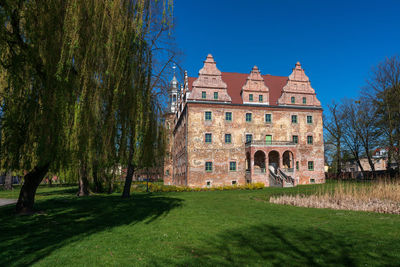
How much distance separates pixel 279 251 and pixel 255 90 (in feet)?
101

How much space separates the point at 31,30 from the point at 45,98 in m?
1.91

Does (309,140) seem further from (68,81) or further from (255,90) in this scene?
(68,81)

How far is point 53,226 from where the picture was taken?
9141 millimetres

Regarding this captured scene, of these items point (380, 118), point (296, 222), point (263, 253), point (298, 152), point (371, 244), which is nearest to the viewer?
point (263, 253)

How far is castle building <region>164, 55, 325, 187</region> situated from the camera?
108ft

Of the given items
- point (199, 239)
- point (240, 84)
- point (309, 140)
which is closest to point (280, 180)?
point (309, 140)

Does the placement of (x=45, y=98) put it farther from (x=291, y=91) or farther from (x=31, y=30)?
(x=291, y=91)

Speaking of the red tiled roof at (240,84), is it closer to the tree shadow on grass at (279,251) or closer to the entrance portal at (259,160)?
the entrance portal at (259,160)

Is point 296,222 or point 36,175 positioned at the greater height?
point 36,175

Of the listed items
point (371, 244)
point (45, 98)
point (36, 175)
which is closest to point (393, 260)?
point (371, 244)

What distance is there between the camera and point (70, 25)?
7.65 m

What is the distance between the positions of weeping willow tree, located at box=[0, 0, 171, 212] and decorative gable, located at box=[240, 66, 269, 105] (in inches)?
1080

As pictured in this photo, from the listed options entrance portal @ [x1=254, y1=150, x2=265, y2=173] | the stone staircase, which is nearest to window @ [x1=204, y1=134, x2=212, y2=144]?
entrance portal @ [x1=254, y1=150, x2=265, y2=173]

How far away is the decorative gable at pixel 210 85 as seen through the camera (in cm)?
3372
